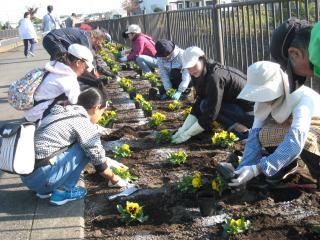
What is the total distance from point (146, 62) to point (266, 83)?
6370 mm

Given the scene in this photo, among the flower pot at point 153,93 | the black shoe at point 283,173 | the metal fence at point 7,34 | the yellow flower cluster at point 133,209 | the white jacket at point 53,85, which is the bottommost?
the metal fence at point 7,34

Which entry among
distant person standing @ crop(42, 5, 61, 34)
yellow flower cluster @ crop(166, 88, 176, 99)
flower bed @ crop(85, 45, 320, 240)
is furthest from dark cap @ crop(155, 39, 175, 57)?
distant person standing @ crop(42, 5, 61, 34)

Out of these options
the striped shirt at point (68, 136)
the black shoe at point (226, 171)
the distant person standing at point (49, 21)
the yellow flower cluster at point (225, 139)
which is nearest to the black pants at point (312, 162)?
the black shoe at point (226, 171)

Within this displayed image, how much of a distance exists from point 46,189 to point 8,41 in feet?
96.8

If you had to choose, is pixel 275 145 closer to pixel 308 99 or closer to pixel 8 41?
pixel 308 99

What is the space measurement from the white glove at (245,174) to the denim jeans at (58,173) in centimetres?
125

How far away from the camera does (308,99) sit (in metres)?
3.04

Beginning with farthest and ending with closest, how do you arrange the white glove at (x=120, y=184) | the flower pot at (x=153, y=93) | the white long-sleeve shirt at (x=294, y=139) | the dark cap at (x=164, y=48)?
the flower pot at (x=153, y=93) → the dark cap at (x=164, y=48) → the white glove at (x=120, y=184) → the white long-sleeve shirt at (x=294, y=139)

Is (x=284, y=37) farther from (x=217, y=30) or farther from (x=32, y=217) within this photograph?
(x=217, y=30)

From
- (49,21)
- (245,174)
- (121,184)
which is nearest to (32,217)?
(121,184)

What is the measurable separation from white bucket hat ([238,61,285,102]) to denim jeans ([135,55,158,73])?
619 cm

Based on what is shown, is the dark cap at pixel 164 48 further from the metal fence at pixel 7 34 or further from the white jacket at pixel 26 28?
the metal fence at pixel 7 34

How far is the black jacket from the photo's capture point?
15.4 feet

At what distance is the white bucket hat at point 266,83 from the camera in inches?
122
